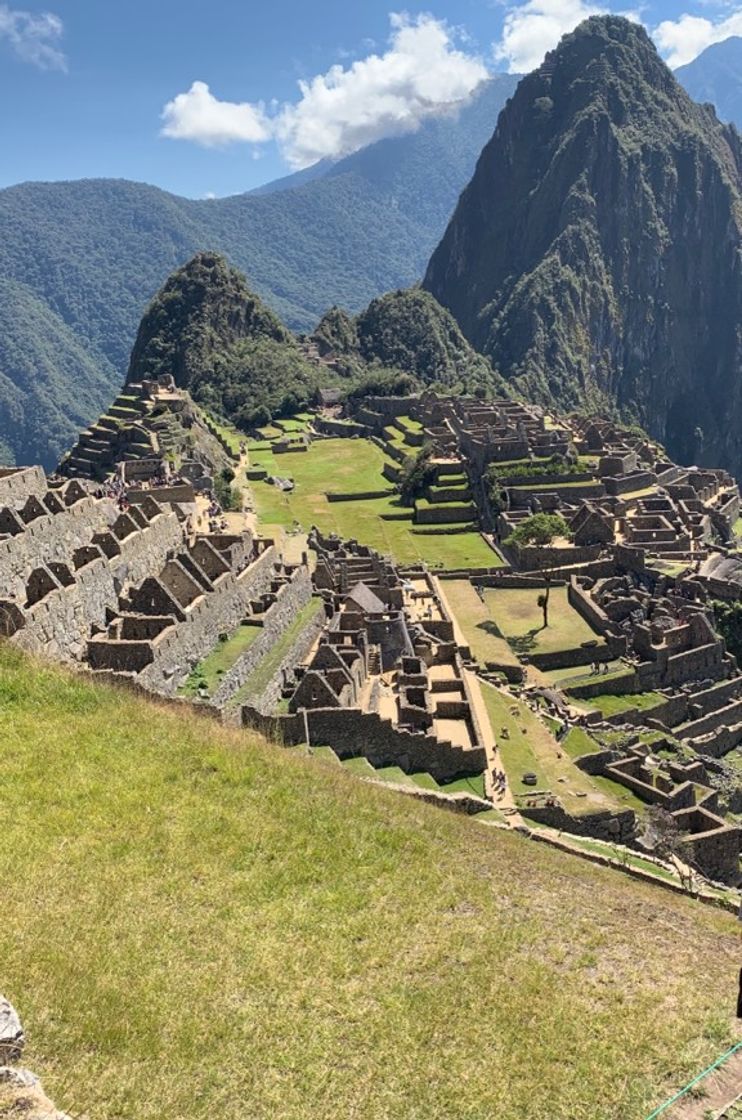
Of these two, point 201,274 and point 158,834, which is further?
point 201,274

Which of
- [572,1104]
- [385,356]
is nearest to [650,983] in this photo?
[572,1104]

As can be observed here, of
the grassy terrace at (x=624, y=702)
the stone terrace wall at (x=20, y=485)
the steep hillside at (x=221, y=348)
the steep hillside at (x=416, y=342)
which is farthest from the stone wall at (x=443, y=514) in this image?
the steep hillside at (x=416, y=342)

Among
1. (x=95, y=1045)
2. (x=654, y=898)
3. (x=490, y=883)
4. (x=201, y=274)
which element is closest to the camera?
(x=95, y=1045)

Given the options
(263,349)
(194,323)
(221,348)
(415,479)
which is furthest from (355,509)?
(194,323)

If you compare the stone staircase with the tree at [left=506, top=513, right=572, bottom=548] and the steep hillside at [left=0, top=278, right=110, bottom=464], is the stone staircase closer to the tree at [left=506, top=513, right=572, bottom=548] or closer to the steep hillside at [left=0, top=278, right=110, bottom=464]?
the tree at [left=506, top=513, right=572, bottom=548]

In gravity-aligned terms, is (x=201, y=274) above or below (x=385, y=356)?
above

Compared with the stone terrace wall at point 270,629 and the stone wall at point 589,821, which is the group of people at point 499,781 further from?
the stone terrace wall at point 270,629

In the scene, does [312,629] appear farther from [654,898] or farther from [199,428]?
[199,428]

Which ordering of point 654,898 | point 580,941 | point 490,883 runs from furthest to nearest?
point 654,898
point 490,883
point 580,941
